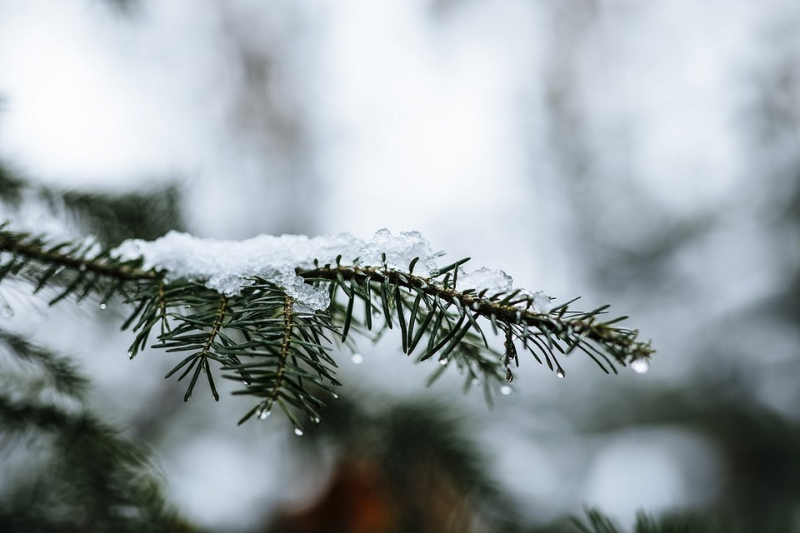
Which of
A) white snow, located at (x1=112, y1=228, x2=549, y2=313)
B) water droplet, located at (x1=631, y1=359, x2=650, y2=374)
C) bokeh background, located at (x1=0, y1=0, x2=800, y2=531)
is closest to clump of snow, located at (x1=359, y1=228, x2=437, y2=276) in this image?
white snow, located at (x1=112, y1=228, x2=549, y2=313)

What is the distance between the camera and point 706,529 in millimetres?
769

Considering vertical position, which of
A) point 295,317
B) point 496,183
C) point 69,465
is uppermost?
point 496,183

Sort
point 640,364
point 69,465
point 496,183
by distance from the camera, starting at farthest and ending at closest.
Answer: point 496,183 → point 69,465 → point 640,364

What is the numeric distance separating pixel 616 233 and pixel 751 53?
61.6 inches

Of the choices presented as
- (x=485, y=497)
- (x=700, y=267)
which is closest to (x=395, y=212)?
(x=700, y=267)

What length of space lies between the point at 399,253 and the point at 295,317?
0.34 feet

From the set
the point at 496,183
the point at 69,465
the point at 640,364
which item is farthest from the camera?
the point at 496,183

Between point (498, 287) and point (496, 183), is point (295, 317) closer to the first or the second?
point (498, 287)

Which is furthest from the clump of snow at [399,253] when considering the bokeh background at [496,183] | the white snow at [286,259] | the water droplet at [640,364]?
the bokeh background at [496,183]

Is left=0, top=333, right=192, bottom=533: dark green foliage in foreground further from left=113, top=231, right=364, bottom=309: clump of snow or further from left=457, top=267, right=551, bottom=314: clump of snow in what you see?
left=457, top=267, right=551, bottom=314: clump of snow

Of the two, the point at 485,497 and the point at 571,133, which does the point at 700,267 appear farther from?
the point at 485,497

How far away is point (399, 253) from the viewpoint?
441 millimetres

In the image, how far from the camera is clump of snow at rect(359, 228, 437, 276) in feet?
1.44

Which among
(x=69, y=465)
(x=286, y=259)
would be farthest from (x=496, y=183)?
(x=286, y=259)
